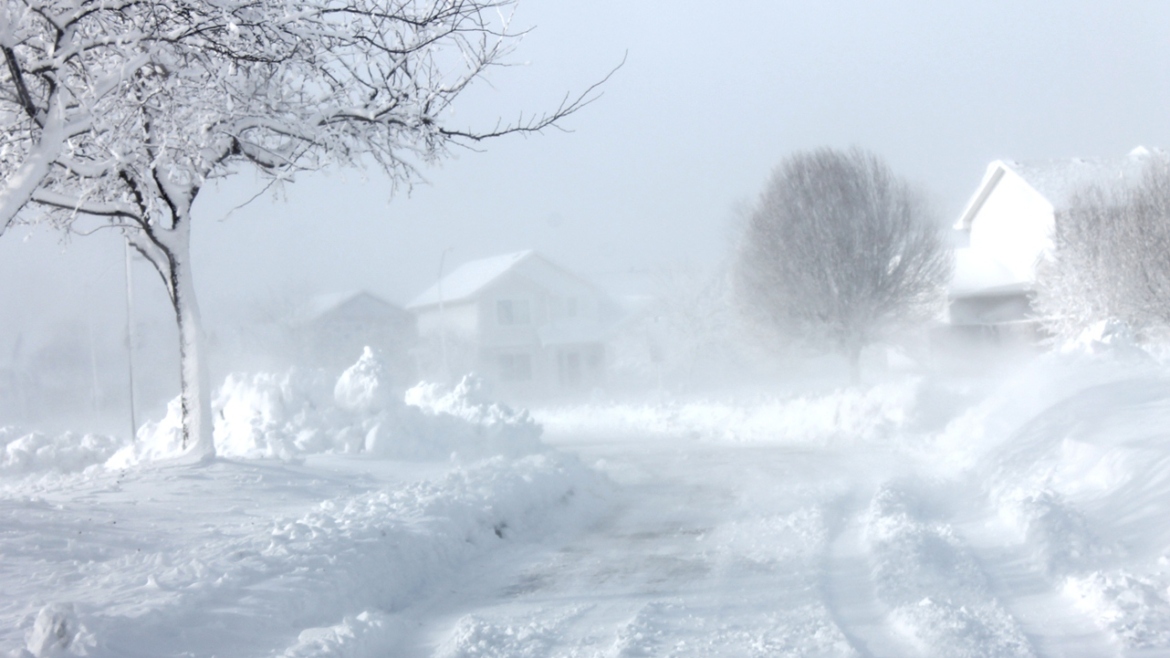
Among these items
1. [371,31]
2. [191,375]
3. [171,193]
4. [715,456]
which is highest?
[371,31]

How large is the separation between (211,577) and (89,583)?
89 cm

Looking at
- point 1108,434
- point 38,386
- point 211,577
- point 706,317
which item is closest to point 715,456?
point 1108,434

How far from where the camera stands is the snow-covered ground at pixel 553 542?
20.4ft

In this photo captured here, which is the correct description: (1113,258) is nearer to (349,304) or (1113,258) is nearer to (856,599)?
(856,599)

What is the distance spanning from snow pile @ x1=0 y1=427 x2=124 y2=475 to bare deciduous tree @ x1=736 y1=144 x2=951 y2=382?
19970 mm

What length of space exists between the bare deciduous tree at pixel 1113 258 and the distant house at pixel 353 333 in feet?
107

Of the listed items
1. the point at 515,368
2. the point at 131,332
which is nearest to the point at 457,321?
the point at 515,368

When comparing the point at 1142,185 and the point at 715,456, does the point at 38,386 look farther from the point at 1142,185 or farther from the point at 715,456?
the point at 1142,185

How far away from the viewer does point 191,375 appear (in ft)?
40.2


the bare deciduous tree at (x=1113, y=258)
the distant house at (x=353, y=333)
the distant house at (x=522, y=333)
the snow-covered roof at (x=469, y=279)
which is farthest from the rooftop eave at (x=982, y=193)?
the distant house at (x=353, y=333)

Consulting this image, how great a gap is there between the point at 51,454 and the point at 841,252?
21836mm

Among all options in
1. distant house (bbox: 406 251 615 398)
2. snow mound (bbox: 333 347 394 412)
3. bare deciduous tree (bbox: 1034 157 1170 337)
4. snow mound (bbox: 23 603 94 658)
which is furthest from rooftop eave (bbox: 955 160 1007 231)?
snow mound (bbox: 23 603 94 658)

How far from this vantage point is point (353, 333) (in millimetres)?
50781

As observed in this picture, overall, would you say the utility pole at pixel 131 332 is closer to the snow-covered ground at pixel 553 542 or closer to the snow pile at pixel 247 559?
the snow-covered ground at pixel 553 542
